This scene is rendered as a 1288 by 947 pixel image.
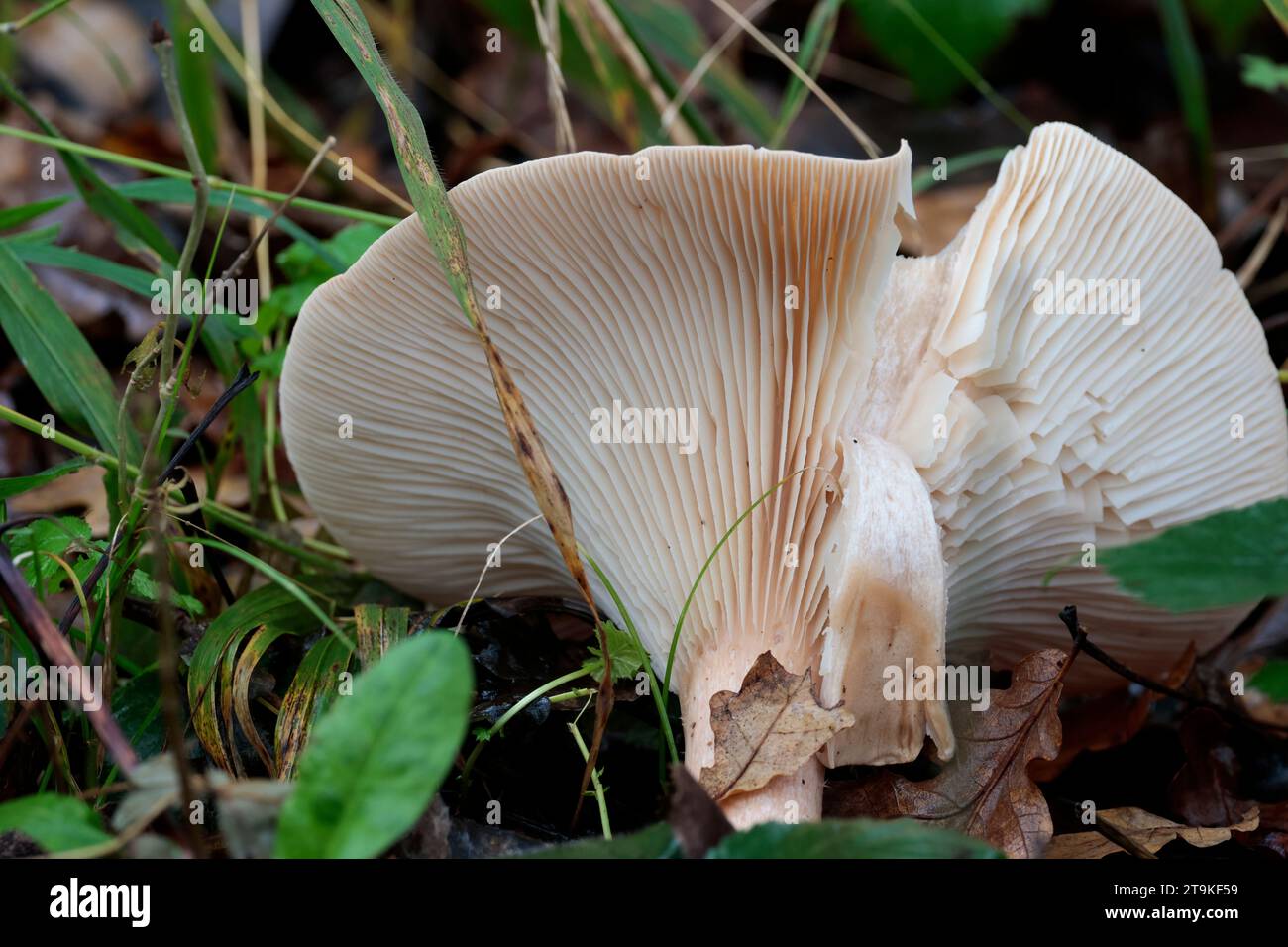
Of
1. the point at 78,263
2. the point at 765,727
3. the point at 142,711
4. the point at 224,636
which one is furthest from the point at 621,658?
the point at 78,263

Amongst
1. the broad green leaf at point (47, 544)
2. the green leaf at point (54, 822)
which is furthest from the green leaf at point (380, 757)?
→ the broad green leaf at point (47, 544)

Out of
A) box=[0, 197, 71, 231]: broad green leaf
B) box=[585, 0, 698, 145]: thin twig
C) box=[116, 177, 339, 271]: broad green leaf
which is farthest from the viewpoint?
box=[585, 0, 698, 145]: thin twig

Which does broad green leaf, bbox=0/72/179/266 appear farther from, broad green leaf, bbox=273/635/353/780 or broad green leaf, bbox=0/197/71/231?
broad green leaf, bbox=273/635/353/780

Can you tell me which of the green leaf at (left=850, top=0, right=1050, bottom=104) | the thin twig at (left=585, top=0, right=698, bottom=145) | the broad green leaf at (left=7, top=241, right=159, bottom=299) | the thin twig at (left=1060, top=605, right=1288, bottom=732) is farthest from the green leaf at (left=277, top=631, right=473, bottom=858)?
the green leaf at (left=850, top=0, right=1050, bottom=104)
